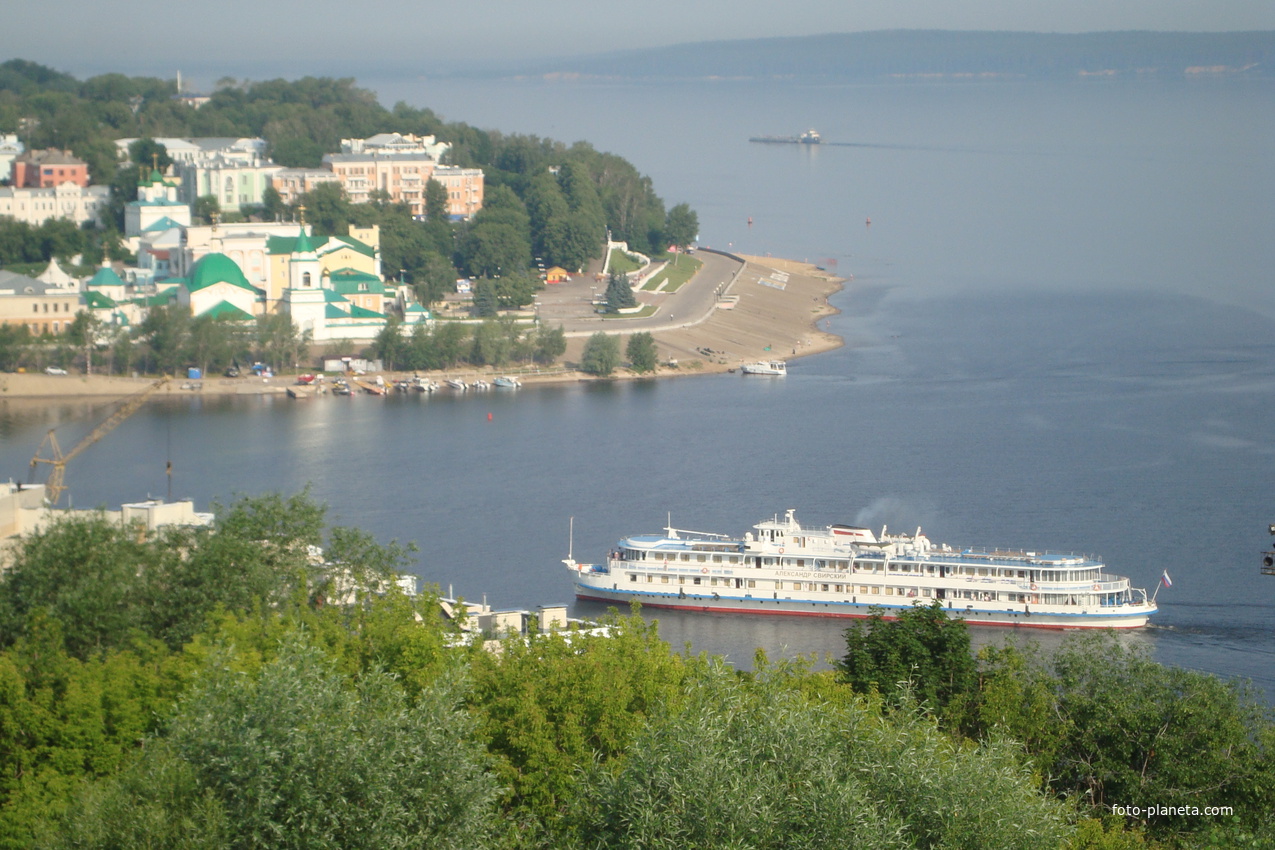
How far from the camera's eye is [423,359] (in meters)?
33.5

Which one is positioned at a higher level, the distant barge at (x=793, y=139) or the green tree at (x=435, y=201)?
the distant barge at (x=793, y=139)

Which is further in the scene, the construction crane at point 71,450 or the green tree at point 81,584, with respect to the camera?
the construction crane at point 71,450

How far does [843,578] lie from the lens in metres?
19.7

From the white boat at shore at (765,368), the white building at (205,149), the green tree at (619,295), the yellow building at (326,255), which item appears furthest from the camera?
the white building at (205,149)

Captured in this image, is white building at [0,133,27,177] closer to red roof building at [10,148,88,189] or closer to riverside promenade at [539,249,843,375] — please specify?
red roof building at [10,148,88,189]

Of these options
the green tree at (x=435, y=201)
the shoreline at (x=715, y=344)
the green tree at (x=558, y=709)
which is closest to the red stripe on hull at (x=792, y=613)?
the green tree at (x=558, y=709)

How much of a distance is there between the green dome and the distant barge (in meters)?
65.1

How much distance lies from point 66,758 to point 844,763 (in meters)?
4.20

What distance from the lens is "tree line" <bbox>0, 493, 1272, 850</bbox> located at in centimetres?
698

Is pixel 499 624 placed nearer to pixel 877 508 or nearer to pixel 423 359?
pixel 877 508

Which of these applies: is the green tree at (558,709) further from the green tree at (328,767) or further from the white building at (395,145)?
the white building at (395,145)

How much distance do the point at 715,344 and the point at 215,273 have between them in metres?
10.5

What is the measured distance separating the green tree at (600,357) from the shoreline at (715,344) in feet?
0.60

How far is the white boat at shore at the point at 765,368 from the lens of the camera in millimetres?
34125
